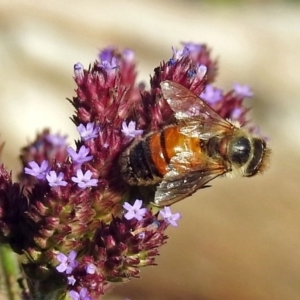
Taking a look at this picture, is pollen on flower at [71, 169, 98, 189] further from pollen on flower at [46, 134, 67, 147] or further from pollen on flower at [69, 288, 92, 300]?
pollen on flower at [46, 134, 67, 147]

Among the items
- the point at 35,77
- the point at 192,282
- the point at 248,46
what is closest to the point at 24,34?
the point at 35,77

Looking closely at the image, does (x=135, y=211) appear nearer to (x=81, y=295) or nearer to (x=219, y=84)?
(x=81, y=295)

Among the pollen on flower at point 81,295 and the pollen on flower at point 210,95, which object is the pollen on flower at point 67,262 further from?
the pollen on flower at point 210,95

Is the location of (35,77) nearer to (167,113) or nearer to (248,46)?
(248,46)

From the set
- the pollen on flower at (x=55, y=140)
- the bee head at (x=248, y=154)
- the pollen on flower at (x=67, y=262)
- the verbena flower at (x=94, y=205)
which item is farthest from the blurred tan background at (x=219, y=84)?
the pollen on flower at (x=67, y=262)

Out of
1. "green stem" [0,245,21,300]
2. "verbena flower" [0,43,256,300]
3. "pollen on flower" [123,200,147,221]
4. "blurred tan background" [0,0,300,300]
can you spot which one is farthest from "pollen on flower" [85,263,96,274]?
"blurred tan background" [0,0,300,300]

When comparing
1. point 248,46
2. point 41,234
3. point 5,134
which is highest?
point 248,46
